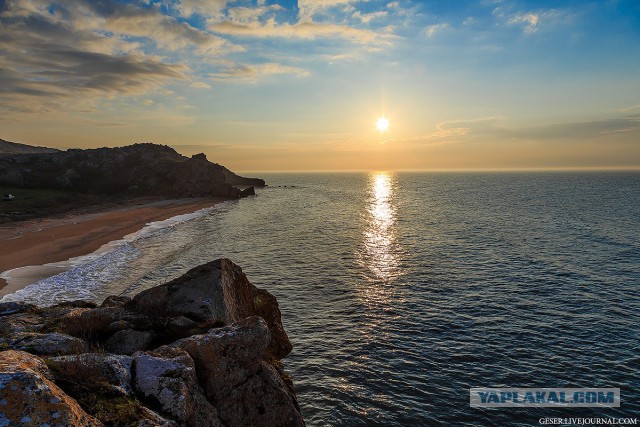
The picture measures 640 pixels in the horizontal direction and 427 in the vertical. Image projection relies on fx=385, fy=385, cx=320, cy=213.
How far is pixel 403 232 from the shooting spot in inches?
2564

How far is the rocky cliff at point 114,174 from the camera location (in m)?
119

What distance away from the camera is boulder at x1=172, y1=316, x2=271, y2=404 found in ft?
34.8

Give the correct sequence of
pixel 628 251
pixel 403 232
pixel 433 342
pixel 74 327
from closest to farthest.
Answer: pixel 74 327
pixel 433 342
pixel 628 251
pixel 403 232

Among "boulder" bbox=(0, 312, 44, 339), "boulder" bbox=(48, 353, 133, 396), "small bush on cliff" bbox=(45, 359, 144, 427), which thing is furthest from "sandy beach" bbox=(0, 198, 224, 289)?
"small bush on cliff" bbox=(45, 359, 144, 427)

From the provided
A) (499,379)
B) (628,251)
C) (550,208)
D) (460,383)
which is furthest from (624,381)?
(550,208)

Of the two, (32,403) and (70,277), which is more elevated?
(32,403)

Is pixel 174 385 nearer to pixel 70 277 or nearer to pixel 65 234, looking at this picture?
pixel 70 277

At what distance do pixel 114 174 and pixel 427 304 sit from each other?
437 feet

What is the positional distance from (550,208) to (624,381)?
86.8m

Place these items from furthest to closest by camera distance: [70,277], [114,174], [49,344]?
[114,174], [70,277], [49,344]

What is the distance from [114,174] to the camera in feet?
441

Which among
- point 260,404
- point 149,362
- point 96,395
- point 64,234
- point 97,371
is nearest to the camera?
point 96,395

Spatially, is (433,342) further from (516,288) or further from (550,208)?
(550,208)

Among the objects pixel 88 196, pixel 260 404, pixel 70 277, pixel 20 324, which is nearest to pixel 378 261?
pixel 70 277
